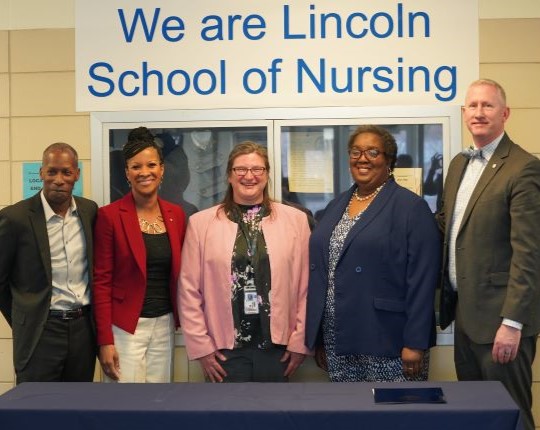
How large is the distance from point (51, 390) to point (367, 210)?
4.61ft

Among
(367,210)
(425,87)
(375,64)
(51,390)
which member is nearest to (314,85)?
(375,64)

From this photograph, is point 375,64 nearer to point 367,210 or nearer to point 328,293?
point 367,210

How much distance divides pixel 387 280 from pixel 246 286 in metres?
0.59

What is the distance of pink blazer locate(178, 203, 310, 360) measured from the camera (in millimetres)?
2752

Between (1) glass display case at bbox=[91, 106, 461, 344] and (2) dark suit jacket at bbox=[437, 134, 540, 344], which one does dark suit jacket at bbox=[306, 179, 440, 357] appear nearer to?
(2) dark suit jacket at bbox=[437, 134, 540, 344]

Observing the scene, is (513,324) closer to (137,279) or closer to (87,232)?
(137,279)

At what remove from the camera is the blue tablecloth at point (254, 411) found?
1765 millimetres

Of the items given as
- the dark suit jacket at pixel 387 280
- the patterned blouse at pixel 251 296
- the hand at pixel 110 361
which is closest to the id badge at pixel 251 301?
the patterned blouse at pixel 251 296

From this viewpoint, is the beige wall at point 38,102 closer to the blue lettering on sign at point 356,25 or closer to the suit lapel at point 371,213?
the suit lapel at point 371,213

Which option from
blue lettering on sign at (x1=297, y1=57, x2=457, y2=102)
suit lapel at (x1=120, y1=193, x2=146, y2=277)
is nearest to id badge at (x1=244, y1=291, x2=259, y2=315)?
suit lapel at (x1=120, y1=193, x2=146, y2=277)

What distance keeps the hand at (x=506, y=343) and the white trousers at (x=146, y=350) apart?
1.37 meters

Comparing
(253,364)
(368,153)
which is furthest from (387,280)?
(253,364)

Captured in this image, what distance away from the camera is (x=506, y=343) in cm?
243

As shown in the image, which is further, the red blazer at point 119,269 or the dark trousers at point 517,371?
the red blazer at point 119,269
